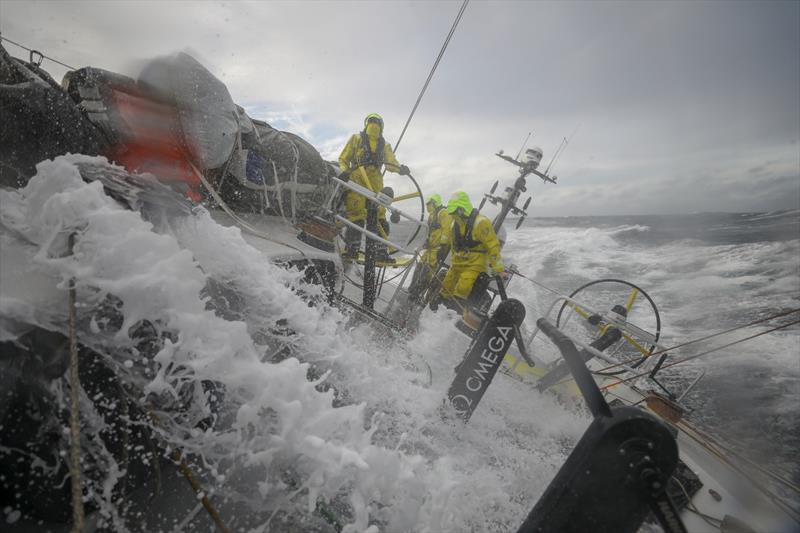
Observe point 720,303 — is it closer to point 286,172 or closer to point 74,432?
point 286,172

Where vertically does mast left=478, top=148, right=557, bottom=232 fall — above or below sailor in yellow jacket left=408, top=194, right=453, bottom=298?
above

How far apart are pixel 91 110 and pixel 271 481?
322cm

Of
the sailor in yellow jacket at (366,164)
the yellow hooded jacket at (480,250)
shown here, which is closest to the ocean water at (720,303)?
the yellow hooded jacket at (480,250)

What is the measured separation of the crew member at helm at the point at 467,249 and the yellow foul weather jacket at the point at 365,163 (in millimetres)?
1187

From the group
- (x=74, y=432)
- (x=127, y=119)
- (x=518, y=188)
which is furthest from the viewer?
(x=518, y=188)

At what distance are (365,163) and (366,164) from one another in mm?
22

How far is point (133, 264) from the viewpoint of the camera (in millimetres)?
1466

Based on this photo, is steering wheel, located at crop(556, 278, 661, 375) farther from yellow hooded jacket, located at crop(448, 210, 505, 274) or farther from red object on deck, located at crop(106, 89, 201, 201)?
red object on deck, located at crop(106, 89, 201, 201)

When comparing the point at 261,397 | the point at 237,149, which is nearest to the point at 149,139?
the point at 237,149

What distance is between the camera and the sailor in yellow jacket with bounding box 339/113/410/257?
5.20m

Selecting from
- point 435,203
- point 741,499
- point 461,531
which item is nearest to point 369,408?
point 461,531

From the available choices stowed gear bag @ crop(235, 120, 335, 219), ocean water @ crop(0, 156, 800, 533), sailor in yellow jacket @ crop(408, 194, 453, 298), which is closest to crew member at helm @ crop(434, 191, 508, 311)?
sailor in yellow jacket @ crop(408, 194, 453, 298)

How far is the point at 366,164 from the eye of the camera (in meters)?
5.22

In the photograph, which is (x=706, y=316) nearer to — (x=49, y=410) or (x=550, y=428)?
Answer: (x=550, y=428)
